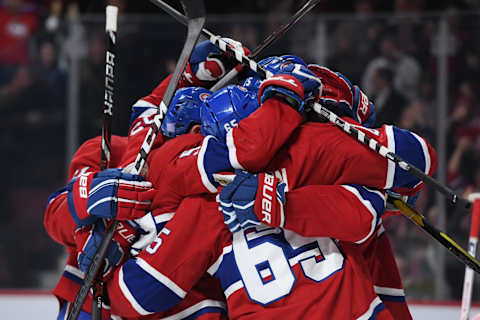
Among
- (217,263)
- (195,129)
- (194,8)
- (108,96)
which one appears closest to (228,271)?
(217,263)

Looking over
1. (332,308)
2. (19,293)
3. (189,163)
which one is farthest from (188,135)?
(19,293)

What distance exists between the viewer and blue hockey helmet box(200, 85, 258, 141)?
4.90 ft

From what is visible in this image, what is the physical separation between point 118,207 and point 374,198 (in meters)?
0.50

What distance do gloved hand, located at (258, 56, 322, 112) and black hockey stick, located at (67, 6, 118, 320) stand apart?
0.36 metres

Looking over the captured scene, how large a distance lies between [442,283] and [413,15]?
1203 millimetres

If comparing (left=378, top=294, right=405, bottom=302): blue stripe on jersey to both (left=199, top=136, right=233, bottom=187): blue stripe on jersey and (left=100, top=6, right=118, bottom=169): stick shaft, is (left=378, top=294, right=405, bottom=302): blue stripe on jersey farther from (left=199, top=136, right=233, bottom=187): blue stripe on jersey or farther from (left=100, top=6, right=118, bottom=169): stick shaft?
(left=100, top=6, right=118, bottom=169): stick shaft

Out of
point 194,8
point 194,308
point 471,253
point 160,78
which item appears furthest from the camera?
point 160,78

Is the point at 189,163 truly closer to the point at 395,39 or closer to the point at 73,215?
the point at 73,215

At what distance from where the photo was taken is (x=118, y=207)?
1.47 m

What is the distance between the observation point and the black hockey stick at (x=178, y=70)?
60.4 inches

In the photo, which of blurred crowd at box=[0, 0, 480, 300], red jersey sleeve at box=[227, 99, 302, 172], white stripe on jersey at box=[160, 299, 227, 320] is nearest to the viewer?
red jersey sleeve at box=[227, 99, 302, 172]

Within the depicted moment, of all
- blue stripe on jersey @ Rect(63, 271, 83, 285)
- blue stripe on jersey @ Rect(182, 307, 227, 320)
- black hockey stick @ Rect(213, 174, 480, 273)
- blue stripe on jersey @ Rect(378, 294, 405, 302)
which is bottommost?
blue stripe on jersey @ Rect(63, 271, 83, 285)

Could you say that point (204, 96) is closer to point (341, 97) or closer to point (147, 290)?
point (341, 97)

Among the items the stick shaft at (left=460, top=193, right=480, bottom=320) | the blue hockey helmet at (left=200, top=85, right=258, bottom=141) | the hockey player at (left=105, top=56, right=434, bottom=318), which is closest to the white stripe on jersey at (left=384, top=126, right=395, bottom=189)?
the hockey player at (left=105, top=56, right=434, bottom=318)
